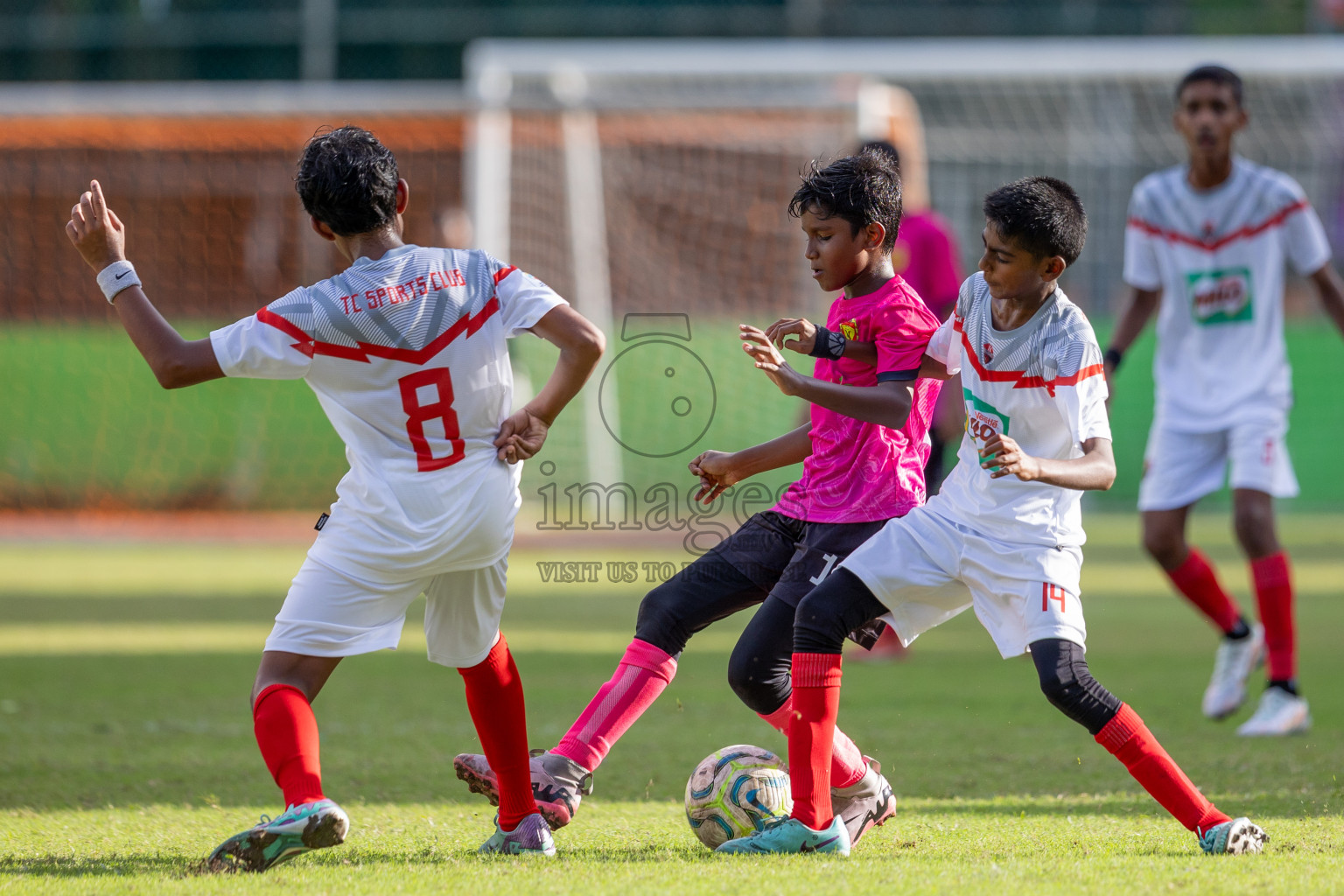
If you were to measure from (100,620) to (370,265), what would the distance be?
6.15 meters

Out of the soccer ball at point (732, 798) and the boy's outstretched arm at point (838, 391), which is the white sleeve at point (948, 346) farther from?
the soccer ball at point (732, 798)

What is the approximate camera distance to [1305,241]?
5.77m

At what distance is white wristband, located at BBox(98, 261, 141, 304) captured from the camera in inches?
135

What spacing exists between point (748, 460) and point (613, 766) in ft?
5.17

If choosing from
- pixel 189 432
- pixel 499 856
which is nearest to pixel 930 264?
pixel 499 856

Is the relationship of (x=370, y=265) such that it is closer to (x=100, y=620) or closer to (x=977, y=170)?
(x=100, y=620)

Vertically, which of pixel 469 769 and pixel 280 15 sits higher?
pixel 280 15

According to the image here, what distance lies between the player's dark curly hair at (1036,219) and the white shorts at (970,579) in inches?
26.1

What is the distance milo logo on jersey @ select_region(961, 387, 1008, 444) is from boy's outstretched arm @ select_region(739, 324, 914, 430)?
5.8 inches

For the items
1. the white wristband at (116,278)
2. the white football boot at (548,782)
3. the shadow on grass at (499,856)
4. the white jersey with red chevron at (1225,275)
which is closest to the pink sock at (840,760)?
the shadow on grass at (499,856)

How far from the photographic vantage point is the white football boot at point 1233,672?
575 centimetres

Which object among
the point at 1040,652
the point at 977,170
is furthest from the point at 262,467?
the point at 1040,652

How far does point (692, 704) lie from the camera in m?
6.16

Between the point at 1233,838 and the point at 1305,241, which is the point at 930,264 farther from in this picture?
the point at 1233,838
